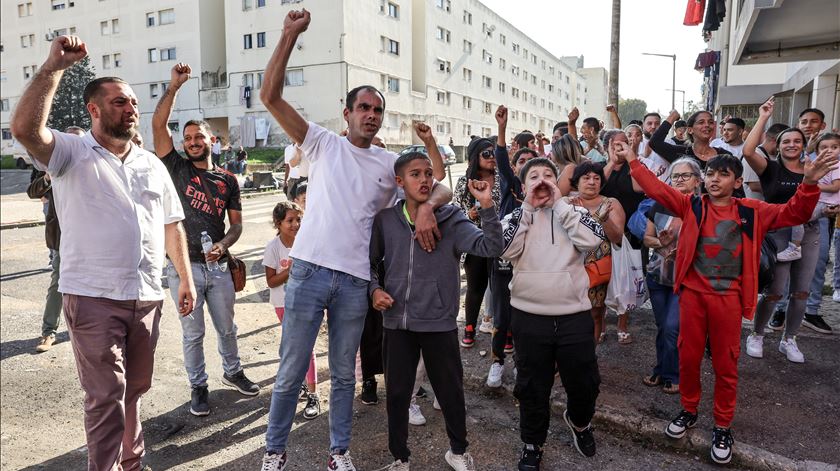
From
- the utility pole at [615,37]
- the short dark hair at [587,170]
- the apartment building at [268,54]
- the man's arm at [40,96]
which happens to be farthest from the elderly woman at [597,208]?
the apartment building at [268,54]

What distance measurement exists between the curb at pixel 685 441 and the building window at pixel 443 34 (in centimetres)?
4391

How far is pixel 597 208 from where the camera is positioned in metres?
4.10

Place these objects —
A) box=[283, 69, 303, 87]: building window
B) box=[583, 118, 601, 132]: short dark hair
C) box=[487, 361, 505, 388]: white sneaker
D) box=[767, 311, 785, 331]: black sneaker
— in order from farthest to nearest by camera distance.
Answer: box=[283, 69, 303, 87]: building window < box=[583, 118, 601, 132]: short dark hair < box=[767, 311, 785, 331]: black sneaker < box=[487, 361, 505, 388]: white sneaker

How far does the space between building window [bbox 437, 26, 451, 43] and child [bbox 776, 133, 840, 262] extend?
4233 cm

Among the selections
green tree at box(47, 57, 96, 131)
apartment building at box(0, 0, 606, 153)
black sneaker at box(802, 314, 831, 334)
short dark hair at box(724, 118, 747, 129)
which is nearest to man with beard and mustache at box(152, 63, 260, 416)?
short dark hair at box(724, 118, 747, 129)

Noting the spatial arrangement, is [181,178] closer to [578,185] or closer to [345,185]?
[345,185]

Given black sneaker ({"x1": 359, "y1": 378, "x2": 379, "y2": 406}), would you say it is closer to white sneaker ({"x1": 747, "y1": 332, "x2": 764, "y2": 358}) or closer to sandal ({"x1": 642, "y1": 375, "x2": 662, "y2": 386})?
sandal ({"x1": 642, "y1": 375, "x2": 662, "y2": 386})

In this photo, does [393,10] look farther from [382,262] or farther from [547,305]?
[547,305]

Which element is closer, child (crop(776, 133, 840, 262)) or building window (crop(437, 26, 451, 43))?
child (crop(776, 133, 840, 262))

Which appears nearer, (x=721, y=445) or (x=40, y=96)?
(x=40, y=96)

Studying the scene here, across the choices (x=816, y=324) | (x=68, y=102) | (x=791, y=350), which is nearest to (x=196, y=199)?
(x=791, y=350)

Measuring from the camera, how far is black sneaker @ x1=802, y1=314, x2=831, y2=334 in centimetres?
534

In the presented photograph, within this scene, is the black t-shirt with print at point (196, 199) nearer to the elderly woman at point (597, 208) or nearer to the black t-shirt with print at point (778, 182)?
the elderly woman at point (597, 208)

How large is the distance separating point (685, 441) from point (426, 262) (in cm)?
210
